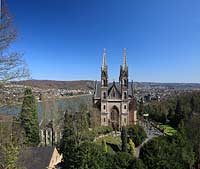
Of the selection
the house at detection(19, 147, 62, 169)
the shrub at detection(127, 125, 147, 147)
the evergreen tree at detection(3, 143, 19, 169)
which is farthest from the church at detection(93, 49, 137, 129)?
the evergreen tree at detection(3, 143, 19, 169)

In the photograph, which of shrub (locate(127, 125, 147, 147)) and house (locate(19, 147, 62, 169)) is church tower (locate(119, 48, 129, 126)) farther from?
house (locate(19, 147, 62, 169))

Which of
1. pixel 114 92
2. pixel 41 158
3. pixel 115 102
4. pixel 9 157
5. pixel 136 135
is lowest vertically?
pixel 136 135

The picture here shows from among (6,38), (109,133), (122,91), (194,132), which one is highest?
(6,38)

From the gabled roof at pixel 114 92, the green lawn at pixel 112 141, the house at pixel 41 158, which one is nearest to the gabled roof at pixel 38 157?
the house at pixel 41 158

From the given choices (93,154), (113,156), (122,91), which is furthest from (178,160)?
(122,91)

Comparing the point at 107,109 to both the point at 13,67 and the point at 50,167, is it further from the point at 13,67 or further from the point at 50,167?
the point at 13,67

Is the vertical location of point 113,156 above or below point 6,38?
below

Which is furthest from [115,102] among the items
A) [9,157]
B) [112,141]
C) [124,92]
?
[9,157]

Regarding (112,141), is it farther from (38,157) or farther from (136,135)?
(38,157)

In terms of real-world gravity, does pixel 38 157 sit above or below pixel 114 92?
below
